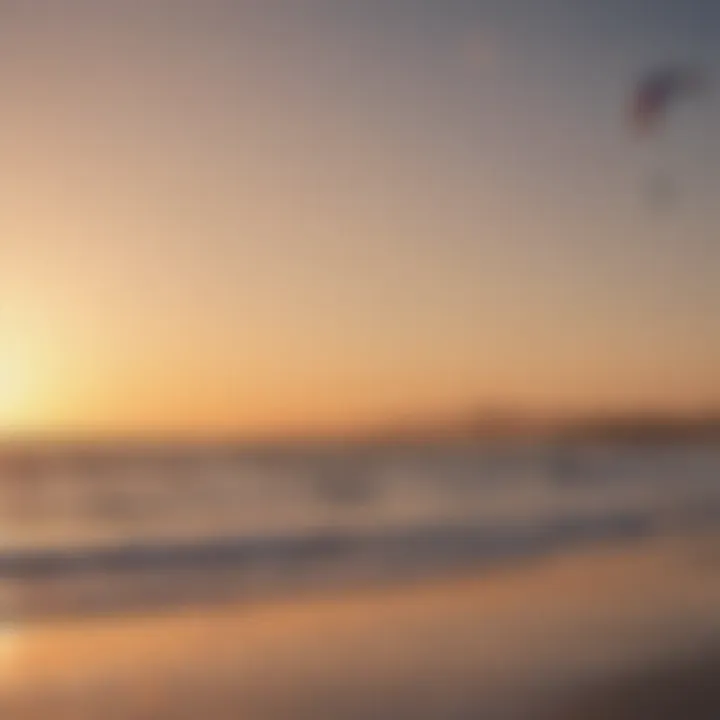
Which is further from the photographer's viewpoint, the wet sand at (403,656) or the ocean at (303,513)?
the ocean at (303,513)

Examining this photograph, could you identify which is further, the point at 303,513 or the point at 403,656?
the point at 303,513

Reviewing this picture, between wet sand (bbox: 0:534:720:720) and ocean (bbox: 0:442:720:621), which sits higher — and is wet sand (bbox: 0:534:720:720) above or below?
below

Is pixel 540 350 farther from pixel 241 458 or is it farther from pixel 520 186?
pixel 241 458

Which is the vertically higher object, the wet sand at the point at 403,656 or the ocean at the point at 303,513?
the ocean at the point at 303,513

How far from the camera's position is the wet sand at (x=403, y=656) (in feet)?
6.06

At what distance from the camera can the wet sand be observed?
1846mm

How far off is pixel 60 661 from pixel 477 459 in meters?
1.43

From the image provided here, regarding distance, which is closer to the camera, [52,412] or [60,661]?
[60,661]

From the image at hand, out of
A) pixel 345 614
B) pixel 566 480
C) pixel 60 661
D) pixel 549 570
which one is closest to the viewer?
pixel 60 661

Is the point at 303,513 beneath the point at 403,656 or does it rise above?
above

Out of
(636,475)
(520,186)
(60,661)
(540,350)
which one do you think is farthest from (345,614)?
(636,475)

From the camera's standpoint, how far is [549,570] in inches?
103

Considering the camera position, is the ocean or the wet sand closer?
the wet sand

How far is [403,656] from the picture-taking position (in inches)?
79.8
